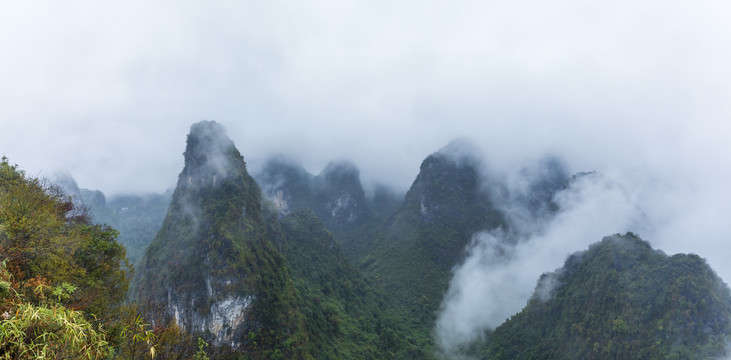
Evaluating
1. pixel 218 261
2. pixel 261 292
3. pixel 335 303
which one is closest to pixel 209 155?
pixel 218 261

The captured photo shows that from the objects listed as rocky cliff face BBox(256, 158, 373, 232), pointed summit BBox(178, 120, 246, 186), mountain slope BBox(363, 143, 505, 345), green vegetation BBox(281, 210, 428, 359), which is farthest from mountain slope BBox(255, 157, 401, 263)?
pointed summit BBox(178, 120, 246, 186)

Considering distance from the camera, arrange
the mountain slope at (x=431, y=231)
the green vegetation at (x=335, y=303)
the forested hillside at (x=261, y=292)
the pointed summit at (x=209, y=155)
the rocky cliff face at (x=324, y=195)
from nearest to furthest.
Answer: the forested hillside at (x=261, y=292) < the green vegetation at (x=335, y=303) < the pointed summit at (x=209, y=155) < the mountain slope at (x=431, y=231) < the rocky cliff face at (x=324, y=195)

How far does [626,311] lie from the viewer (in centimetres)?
4803

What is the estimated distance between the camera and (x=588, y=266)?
60531mm

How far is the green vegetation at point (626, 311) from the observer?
41.0 m

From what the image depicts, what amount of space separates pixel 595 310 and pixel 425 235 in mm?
66224

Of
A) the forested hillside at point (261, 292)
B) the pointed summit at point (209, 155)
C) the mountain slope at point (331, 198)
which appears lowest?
the forested hillside at point (261, 292)

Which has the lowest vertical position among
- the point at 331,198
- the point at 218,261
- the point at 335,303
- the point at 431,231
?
the point at 335,303

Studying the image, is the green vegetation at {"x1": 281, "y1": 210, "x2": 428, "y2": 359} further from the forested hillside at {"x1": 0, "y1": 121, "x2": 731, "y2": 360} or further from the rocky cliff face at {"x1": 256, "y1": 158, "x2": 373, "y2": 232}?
the rocky cliff face at {"x1": 256, "y1": 158, "x2": 373, "y2": 232}

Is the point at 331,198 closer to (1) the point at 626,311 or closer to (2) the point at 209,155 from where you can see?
(2) the point at 209,155

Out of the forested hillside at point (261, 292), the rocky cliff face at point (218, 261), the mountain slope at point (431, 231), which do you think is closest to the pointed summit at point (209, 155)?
the rocky cliff face at point (218, 261)

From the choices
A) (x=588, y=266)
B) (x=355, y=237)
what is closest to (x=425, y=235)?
(x=355, y=237)

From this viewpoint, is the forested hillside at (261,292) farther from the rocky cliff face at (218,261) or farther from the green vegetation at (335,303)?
the green vegetation at (335,303)

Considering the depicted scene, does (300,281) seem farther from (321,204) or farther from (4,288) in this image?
(321,204)
